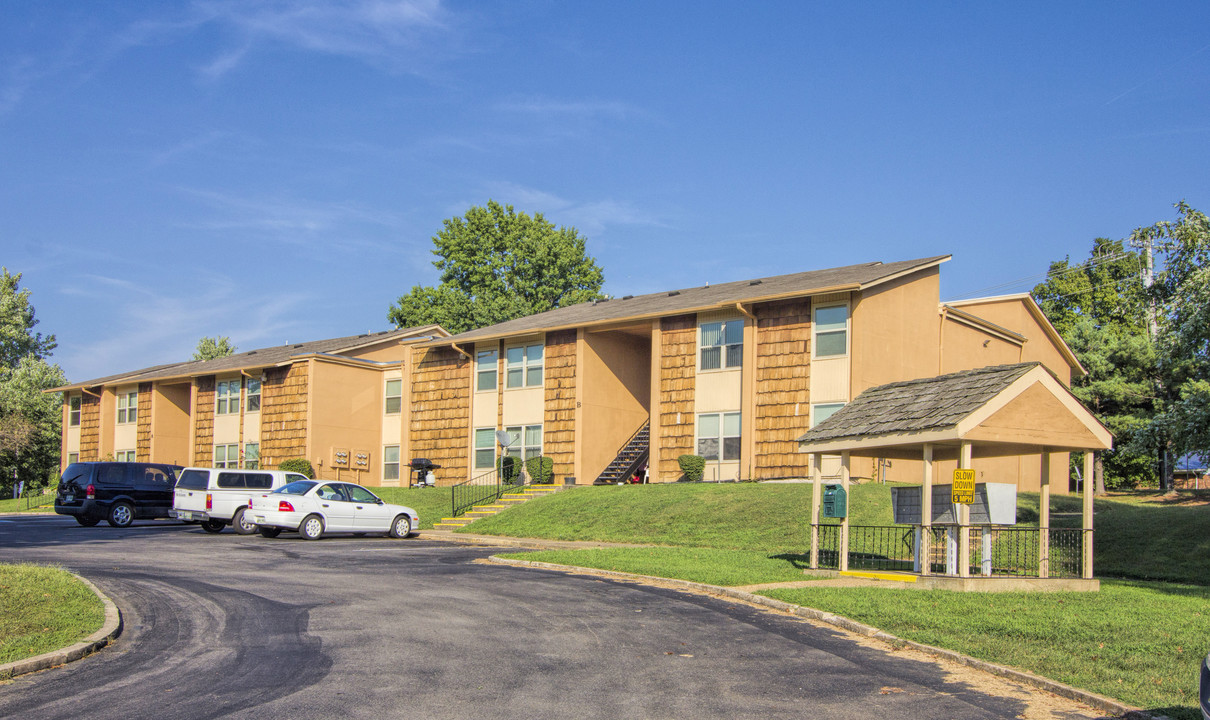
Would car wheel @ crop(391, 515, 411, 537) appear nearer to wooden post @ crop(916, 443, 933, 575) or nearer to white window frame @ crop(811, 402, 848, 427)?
white window frame @ crop(811, 402, 848, 427)

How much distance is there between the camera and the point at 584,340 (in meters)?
35.2

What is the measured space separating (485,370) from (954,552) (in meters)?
25.2

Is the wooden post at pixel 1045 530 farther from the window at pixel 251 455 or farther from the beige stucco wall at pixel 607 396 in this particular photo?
the window at pixel 251 455

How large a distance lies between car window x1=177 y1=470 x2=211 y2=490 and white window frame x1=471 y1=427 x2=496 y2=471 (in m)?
12.0

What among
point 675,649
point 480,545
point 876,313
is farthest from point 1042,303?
point 675,649

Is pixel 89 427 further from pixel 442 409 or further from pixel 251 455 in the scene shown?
pixel 442 409

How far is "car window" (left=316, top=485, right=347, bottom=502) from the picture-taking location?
1001 inches

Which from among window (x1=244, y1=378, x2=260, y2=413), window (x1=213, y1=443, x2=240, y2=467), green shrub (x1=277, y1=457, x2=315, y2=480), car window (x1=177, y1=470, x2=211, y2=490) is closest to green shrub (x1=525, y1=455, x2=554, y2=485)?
green shrub (x1=277, y1=457, x2=315, y2=480)

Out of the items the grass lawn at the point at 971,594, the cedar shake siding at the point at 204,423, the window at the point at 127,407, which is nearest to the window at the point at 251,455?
the cedar shake siding at the point at 204,423

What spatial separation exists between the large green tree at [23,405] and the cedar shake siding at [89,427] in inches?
304

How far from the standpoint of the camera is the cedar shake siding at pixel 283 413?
1642 inches

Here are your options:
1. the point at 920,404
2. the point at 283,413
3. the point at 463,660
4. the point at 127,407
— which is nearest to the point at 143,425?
the point at 127,407

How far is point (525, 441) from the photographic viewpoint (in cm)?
3666

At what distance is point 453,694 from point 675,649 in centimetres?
296
